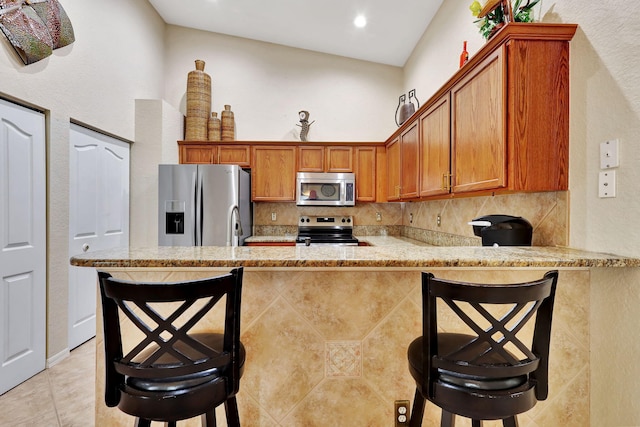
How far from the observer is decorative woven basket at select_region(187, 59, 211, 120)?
3.79 meters

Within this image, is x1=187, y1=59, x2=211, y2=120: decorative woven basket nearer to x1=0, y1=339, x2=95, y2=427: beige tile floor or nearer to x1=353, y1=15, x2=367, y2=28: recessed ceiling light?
x1=353, y1=15, x2=367, y2=28: recessed ceiling light

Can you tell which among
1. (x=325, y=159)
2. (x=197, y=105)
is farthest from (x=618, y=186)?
(x=197, y=105)

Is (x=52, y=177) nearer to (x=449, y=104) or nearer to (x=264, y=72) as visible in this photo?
(x=264, y=72)

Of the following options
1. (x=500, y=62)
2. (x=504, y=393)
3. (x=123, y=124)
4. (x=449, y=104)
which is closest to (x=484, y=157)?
(x=500, y=62)

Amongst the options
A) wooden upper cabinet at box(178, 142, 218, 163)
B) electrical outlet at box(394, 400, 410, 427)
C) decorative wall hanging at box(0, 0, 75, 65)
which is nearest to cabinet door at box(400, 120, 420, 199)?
electrical outlet at box(394, 400, 410, 427)

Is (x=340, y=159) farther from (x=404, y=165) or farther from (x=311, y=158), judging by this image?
(x=404, y=165)

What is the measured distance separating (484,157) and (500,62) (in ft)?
1.45

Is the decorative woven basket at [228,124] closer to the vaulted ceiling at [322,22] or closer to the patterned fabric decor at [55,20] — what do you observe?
the vaulted ceiling at [322,22]

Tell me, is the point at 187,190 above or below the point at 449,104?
below

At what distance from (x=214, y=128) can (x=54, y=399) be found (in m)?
→ 2.96

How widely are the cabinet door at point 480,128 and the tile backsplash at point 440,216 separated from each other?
34 centimetres

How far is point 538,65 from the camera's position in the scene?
4.59ft

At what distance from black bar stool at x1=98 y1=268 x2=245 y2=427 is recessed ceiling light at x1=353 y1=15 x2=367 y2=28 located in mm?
3274

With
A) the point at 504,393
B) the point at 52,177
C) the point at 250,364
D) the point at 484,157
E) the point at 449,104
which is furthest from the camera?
the point at 52,177
